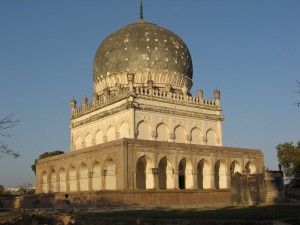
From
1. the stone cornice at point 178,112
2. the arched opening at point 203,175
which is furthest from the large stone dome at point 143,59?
the arched opening at point 203,175

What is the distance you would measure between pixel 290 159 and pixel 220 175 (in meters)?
7.60

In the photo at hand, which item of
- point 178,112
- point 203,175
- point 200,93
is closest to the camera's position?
point 203,175

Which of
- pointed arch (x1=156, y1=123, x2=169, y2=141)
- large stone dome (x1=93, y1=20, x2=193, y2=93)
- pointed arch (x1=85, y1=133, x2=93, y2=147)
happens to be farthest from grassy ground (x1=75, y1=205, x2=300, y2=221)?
large stone dome (x1=93, y1=20, x2=193, y2=93)

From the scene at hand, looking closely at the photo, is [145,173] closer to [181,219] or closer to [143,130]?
[143,130]

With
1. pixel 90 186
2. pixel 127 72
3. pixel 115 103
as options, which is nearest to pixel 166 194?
pixel 90 186

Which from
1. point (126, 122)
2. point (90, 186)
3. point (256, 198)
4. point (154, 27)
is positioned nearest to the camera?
point (256, 198)

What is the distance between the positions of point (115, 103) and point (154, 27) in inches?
257

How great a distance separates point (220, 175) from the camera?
76.6 ft

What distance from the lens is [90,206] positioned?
55.6 feet

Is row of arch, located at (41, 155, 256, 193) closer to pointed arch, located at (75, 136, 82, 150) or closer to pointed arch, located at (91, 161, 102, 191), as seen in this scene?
pointed arch, located at (91, 161, 102, 191)

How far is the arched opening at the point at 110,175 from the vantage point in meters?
20.2

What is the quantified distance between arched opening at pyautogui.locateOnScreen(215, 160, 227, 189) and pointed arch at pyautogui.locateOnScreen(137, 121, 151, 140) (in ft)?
13.9

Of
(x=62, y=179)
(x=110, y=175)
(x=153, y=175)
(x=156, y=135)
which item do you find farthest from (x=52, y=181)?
(x=153, y=175)

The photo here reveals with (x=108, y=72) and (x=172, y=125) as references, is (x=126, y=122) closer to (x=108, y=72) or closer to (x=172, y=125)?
(x=172, y=125)
